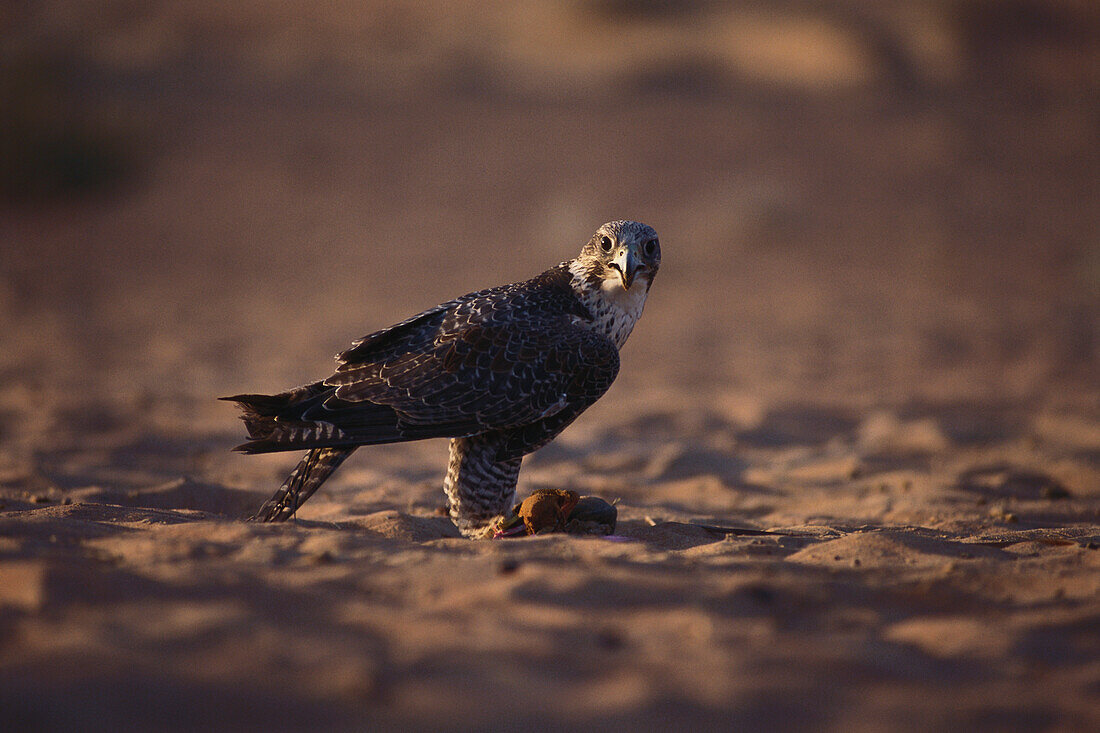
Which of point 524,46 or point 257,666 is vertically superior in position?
point 524,46

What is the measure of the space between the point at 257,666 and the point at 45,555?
1115mm

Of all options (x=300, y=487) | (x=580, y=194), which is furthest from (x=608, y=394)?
(x=580, y=194)

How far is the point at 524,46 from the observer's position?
2439 cm

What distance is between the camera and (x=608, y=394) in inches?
350

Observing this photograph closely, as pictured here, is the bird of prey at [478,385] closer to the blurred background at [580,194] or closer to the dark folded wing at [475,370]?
the dark folded wing at [475,370]

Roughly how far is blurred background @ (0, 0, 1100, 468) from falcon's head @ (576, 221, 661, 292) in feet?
12.5

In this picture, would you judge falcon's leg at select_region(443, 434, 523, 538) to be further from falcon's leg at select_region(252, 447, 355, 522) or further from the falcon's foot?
falcon's leg at select_region(252, 447, 355, 522)

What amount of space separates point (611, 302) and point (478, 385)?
0.82 metres

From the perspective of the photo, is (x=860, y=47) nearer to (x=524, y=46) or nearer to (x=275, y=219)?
(x=524, y=46)

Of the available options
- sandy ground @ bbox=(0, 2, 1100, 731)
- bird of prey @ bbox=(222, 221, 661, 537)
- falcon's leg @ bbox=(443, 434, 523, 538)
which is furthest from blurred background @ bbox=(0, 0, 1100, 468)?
falcon's leg @ bbox=(443, 434, 523, 538)

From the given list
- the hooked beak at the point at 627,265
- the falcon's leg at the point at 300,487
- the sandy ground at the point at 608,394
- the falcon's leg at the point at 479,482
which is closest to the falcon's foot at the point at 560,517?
the falcon's leg at the point at 479,482

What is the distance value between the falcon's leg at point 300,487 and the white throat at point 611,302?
1.35 m

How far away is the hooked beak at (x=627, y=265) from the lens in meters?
4.24

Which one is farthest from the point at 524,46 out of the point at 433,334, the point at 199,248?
the point at 433,334
